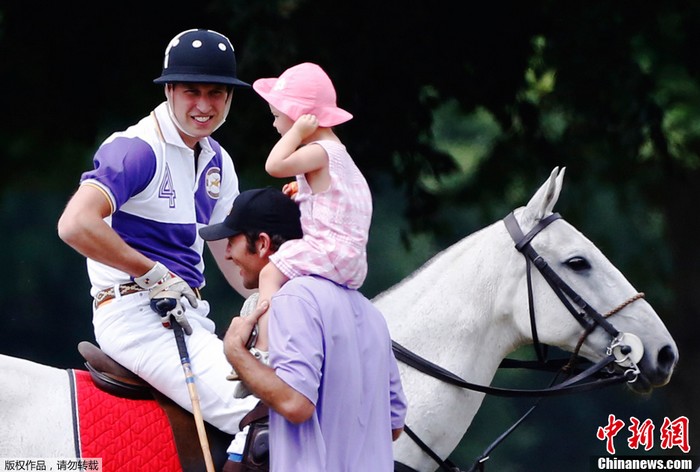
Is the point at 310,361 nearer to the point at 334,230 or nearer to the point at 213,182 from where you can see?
the point at 334,230

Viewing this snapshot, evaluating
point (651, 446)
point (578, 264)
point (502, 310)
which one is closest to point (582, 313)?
point (578, 264)

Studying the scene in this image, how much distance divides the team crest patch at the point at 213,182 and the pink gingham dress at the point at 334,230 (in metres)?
0.79

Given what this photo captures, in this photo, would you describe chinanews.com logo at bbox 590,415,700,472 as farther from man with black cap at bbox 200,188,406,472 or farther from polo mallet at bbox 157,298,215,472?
man with black cap at bbox 200,188,406,472

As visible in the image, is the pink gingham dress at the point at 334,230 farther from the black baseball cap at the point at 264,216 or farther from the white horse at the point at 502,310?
the white horse at the point at 502,310

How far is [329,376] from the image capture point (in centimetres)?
304

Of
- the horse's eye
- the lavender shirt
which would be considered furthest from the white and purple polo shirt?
the horse's eye

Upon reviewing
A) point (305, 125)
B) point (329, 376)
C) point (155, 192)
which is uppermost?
point (155, 192)

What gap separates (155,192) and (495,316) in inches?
47.7

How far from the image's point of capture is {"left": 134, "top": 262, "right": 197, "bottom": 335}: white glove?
143 inches

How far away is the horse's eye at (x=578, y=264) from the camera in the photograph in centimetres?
406

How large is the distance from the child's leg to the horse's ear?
1176mm

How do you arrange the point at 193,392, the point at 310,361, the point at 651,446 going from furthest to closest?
the point at 651,446 < the point at 193,392 < the point at 310,361

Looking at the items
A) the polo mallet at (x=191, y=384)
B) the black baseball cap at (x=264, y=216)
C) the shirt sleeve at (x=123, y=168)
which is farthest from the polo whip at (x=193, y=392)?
the black baseball cap at (x=264, y=216)

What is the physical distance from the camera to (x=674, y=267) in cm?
→ 930
